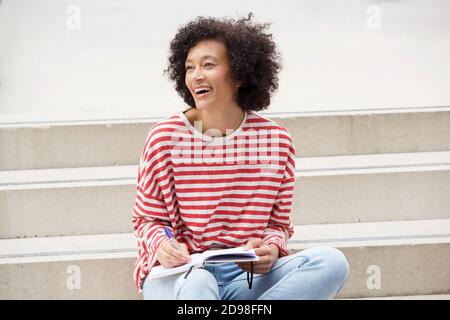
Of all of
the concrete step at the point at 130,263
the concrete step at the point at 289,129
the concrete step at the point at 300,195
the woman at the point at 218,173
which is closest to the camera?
the woman at the point at 218,173

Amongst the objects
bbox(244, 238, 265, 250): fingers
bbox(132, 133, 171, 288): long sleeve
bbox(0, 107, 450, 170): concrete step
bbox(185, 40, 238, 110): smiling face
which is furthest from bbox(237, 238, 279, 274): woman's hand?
bbox(0, 107, 450, 170): concrete step

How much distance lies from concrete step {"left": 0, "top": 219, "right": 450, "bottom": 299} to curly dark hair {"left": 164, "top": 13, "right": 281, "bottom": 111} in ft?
1.59

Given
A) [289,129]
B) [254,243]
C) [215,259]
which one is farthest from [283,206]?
[289,129]

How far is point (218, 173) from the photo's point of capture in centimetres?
167

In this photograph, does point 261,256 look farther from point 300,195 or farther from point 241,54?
point 300,195

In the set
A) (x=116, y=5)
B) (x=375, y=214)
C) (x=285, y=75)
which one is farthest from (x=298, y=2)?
(x=375, y=214)

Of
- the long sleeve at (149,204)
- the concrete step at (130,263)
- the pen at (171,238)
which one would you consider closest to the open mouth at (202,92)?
the long sleeve at (149,204)

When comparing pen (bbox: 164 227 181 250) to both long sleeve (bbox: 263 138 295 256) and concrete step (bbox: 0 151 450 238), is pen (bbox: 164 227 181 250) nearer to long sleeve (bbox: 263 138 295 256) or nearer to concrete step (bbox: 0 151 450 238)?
long sleeve (bbox: 263 138 295 256)

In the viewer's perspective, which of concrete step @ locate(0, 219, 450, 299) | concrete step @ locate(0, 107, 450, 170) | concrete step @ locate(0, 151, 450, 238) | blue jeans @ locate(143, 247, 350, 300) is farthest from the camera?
concrete step @ locate(0, 107, 450, 170)

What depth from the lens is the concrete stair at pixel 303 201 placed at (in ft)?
Answer: 6.56

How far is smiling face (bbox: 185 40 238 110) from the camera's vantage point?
1665 millimetres

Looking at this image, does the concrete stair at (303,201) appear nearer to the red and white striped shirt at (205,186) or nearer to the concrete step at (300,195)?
the concrete step at (300,195)

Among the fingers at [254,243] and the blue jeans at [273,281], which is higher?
the fingers at [254,243]
